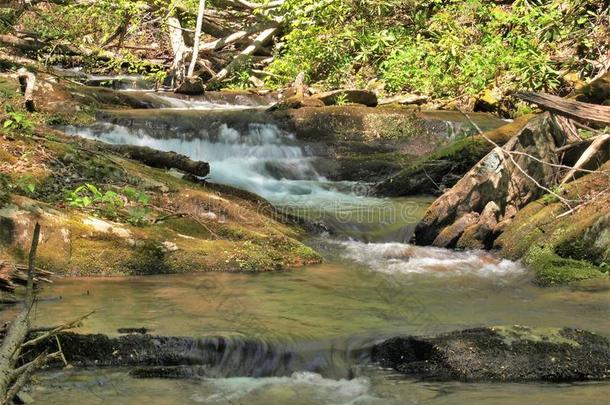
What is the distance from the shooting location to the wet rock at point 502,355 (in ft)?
13.9

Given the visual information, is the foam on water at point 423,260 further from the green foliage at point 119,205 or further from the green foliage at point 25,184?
the green foliage at point 25,184

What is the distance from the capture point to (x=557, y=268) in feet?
23.1

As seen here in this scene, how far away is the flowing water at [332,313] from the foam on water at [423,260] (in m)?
0.01

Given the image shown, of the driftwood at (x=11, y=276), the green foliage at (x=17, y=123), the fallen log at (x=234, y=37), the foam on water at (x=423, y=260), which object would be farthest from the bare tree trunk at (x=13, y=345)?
the fallen log at (x=234, y=37)

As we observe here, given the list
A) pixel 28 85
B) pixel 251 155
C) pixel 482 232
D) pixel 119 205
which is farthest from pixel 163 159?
pixel 482 232

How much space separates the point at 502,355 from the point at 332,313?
5.56ft

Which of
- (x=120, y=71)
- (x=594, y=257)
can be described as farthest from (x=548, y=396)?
(x=120, y=71)

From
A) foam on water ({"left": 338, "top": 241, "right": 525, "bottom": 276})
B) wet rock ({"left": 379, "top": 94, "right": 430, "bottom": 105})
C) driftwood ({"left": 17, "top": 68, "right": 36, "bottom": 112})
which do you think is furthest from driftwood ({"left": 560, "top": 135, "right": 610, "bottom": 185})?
driftwood ({"left": 17, "top": 68, "right": 36, "bottom": 112})

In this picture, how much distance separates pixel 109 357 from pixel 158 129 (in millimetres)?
9166

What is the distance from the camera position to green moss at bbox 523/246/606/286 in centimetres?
679

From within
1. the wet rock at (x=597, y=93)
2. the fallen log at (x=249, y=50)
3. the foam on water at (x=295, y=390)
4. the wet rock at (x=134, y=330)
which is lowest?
the foam on water at (x=295, y=390)

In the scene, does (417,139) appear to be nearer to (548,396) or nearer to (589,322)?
(589,322)

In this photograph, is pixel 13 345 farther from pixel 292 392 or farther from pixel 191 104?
pixel 191 104

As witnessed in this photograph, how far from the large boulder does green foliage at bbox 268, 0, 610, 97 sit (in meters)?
5.15
